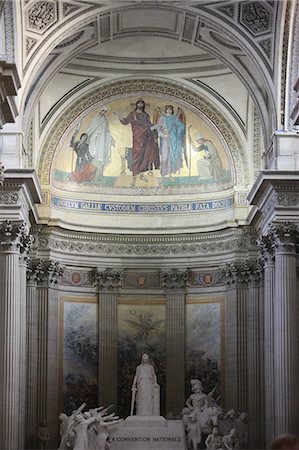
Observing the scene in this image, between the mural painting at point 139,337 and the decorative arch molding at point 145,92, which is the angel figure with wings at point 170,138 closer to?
the decorative arch molding at point 145,92

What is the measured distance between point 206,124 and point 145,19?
6.35 metres

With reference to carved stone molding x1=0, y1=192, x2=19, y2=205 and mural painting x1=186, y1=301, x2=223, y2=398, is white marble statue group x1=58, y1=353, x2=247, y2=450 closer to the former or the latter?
mural painting x1=186, y1=301, x2=223, y2=398

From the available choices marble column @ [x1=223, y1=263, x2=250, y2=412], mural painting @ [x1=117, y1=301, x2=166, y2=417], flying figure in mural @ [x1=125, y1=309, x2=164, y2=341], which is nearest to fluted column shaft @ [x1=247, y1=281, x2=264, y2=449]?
marble column @ [x1=223, y1=263, x2=250, y2=412]

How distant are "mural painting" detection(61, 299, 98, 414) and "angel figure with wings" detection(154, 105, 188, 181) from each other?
6.45 meters

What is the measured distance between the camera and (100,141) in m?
42.4

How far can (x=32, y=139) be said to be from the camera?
40094mm

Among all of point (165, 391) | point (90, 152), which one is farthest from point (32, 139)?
point (165, 391)

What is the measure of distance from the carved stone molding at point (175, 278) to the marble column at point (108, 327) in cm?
174

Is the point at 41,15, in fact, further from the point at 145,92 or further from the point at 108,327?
the point at 108,327

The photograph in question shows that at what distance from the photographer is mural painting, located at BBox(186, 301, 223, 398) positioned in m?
40.7

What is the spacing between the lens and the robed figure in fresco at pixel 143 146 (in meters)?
42.8

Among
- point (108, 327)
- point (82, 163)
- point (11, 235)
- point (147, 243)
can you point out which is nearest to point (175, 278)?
point (147, 243)

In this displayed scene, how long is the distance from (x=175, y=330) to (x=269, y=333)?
735 cm

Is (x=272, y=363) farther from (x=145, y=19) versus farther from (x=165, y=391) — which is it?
(x=145, y=19)
